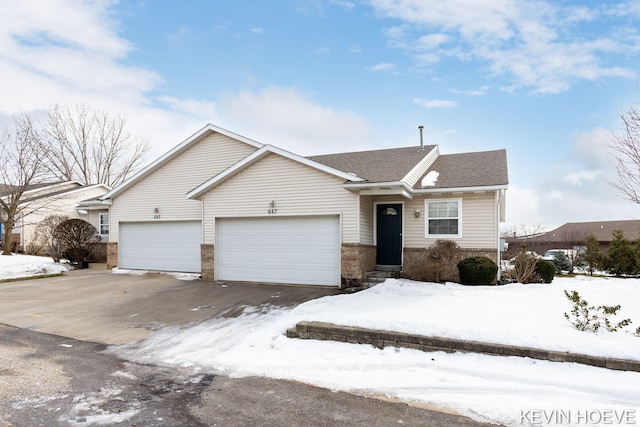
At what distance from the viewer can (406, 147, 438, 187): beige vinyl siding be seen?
40.3 feet

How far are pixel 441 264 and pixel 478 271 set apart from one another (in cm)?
110

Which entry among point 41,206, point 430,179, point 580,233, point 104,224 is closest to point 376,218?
point 430,179

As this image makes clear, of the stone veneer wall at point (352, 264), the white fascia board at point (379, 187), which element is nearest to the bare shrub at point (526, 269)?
the white fascia board at point (379, 187)

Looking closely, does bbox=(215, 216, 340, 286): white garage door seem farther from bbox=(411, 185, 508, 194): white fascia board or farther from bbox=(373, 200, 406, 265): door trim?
bbox=(411, 185, 508, 194): white fascia board

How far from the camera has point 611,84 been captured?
38.1 feet

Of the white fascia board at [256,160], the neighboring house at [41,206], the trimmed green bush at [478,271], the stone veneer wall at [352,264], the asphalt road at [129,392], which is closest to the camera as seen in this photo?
the asphalt road at [129,392]

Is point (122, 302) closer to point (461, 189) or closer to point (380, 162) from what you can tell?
point (380, 162)

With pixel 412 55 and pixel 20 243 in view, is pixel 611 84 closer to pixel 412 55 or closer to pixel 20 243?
pixel 412 55

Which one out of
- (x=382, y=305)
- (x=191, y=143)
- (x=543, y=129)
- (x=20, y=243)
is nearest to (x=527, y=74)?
(x=543, y=129)

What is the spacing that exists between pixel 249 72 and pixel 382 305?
11543mm

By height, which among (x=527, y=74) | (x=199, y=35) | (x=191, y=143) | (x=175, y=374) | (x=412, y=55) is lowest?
(x=175, y=374)

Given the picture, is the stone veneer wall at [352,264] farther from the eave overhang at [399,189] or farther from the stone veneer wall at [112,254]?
the stone veneer wall at [112,254]

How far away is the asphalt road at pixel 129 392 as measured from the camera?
3.97 meters

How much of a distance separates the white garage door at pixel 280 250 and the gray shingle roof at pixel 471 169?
3608 millimetres
